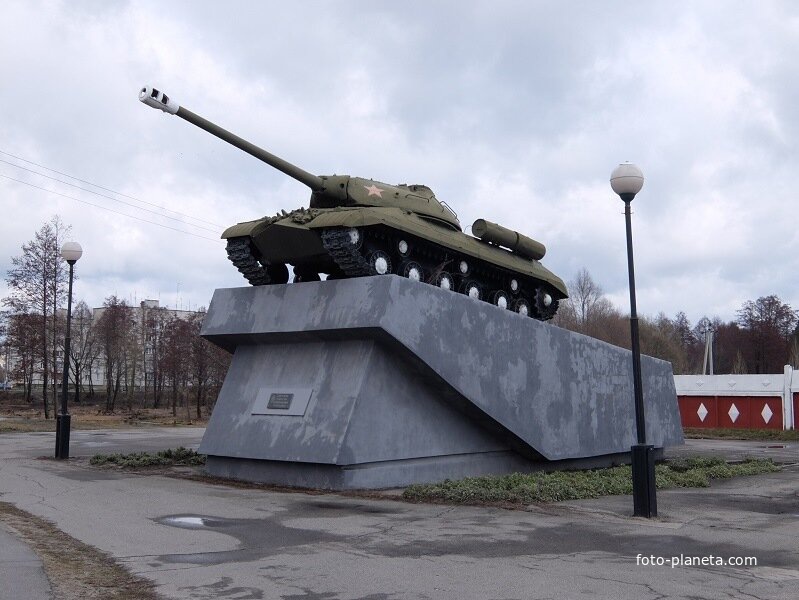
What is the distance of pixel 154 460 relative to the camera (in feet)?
50.4

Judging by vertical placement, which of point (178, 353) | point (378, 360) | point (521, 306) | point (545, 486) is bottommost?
point (545, 486)

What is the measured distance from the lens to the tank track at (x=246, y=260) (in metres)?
14.9

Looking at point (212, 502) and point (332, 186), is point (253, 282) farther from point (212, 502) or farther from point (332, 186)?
point (212, 502)

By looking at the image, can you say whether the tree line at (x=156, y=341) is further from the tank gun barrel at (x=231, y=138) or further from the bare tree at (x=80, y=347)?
the tank gun barrel at (x=231, y=138)

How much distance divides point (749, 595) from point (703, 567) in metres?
1.01

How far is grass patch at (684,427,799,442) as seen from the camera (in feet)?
90.9

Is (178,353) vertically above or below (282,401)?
above

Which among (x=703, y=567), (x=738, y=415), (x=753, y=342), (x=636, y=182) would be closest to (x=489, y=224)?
(x=636, y=182)

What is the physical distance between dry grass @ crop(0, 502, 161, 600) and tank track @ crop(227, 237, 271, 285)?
23.1 ft

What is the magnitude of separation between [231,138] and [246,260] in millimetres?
2225

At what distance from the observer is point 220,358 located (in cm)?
4322

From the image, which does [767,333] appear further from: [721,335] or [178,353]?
[178,353]

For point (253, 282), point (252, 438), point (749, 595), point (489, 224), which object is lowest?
point (749, 595)

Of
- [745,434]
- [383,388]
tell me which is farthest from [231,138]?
[745,434]
